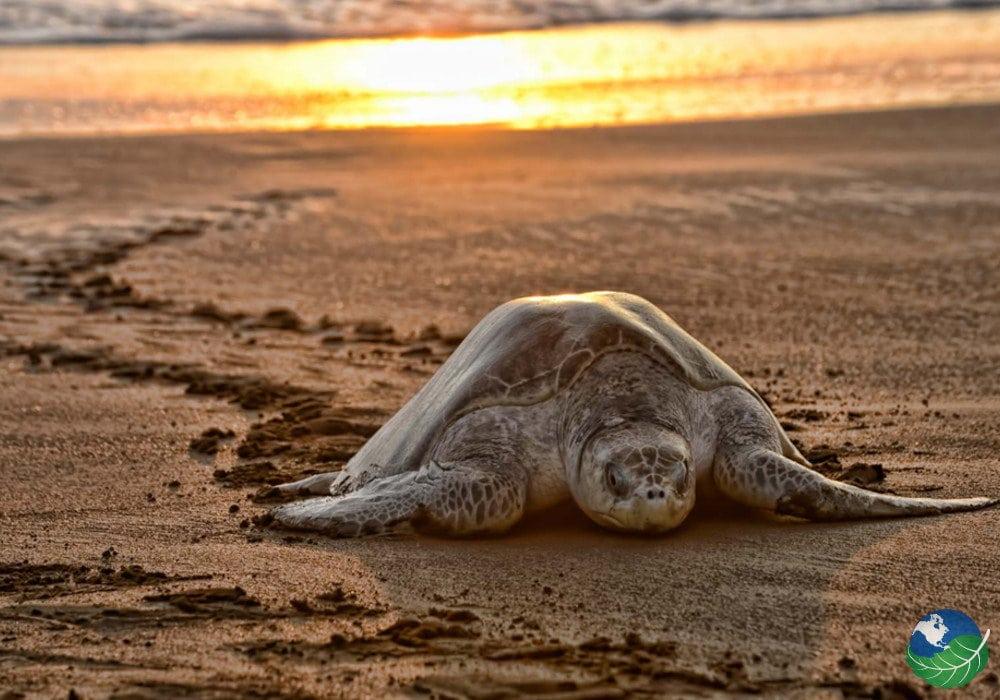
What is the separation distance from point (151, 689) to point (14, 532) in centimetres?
153

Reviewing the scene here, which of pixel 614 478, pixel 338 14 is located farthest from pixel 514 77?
pixel 614 478

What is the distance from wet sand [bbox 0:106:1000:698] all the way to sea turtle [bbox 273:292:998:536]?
0.11 m

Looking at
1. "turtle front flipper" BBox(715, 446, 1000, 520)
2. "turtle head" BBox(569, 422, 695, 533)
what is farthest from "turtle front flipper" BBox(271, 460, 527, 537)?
"turtle front flipper" BBox(715, 446, 1000, 520)

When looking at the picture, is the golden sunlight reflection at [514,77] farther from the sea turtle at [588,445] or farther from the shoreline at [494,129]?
the sea turtle at [588,445]

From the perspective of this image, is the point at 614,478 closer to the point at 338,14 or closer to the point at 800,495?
the point at 800,495

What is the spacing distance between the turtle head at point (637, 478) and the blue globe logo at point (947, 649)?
88cm

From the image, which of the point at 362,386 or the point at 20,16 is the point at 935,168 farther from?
the point at 20,16

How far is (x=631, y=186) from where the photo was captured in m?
11.2

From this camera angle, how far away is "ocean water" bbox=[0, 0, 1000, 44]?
21719mm

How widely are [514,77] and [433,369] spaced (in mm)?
11058

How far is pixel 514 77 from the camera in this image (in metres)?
17.3

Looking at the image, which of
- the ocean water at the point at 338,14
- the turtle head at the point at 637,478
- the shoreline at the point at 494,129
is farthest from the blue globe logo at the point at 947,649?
the ocean water at the point at 338,14

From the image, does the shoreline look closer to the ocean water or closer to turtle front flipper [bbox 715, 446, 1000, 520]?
the ocean water

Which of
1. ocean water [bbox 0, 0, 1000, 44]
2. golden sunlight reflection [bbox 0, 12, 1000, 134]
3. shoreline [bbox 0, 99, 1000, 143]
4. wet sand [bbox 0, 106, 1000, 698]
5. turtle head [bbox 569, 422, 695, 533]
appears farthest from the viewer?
ocean water [bbox 0, 0, 1000, 44]
